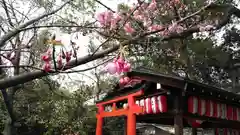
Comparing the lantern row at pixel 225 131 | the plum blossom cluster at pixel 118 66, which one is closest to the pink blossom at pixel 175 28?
the plum blossom cluster at pixel 118 66

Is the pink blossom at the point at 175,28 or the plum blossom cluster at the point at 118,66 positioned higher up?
the pink blossom at the point at 175,28

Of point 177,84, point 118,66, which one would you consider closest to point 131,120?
point 177,84

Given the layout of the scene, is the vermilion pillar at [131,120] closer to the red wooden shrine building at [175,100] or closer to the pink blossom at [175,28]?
the red wooden shrine building at [175,100]

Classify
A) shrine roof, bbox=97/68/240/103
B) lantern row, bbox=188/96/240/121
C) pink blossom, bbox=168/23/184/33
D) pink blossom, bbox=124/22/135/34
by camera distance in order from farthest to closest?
lantern row, bbox=188/96/240/121 → shrine roof, bbox=97/68/240/103 → pink blossom, bbox=124/22/135/34 → pink blossom, bbox=168/23/184/33

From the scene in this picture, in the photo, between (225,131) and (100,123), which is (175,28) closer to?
(100,123)

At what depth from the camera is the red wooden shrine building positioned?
236 inches

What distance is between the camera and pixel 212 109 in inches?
277

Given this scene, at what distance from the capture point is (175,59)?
13.0m

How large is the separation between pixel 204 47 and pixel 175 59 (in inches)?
64.9

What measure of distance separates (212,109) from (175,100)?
60.7 inches

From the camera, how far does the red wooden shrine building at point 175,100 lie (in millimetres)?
5984

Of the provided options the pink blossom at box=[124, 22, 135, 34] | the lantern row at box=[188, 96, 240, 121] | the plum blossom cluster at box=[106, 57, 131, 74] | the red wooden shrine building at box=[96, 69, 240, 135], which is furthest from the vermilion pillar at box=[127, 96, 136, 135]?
the plum blossom cluster at box=[106, 57, 131, 74]

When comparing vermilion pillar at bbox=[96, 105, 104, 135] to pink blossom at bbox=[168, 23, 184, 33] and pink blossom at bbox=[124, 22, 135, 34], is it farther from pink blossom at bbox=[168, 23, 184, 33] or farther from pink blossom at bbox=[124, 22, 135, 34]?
pink blossom at bbox=[168, 23, 184, 33]

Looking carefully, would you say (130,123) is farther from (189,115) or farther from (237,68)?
(237,68)
